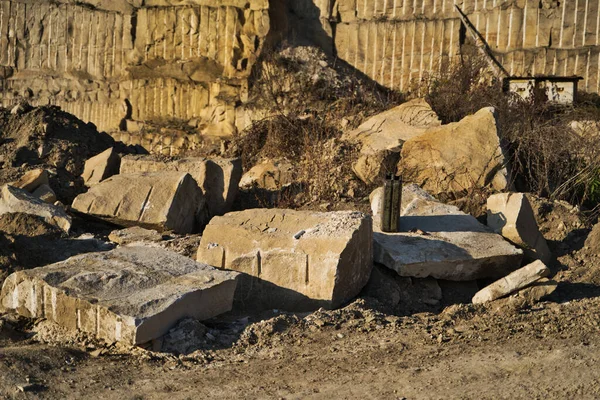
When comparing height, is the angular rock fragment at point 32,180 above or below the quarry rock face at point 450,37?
below

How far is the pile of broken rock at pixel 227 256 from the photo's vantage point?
18.1 ft

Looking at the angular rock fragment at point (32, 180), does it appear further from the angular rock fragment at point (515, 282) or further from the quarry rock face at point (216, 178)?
the angular rock fragment at point (515, 282)

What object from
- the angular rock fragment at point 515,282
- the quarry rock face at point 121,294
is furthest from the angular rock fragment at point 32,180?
the angular rock fragment at point 515,282

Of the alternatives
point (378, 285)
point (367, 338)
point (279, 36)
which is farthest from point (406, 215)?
point (279, 36)

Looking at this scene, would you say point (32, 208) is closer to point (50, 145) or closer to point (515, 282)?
point (50, 145)

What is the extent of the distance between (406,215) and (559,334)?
2100mm

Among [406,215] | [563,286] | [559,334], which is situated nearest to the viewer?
[559,334]

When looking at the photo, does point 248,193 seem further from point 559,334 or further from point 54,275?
point 559,334

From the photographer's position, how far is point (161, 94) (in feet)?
46.1

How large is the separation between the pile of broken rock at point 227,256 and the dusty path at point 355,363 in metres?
0.28

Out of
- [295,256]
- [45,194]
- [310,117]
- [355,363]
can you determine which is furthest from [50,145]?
[355,363]

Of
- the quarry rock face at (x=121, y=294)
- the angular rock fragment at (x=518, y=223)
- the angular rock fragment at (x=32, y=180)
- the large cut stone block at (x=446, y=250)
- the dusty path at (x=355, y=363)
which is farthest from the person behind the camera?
the angular rock fragment at (x=32, y=180)

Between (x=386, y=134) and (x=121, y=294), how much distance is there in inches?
189

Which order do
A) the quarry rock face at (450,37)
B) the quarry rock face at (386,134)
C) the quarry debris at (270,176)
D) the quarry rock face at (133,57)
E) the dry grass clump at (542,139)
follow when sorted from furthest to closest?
1. the quarry rock face at (133,57)
2. the quarry rock face at (450,37)
3. the quarry debris at (270,176)
4. the quarry rock face at (386,134)
5. the dry grass clump at (542,139)
